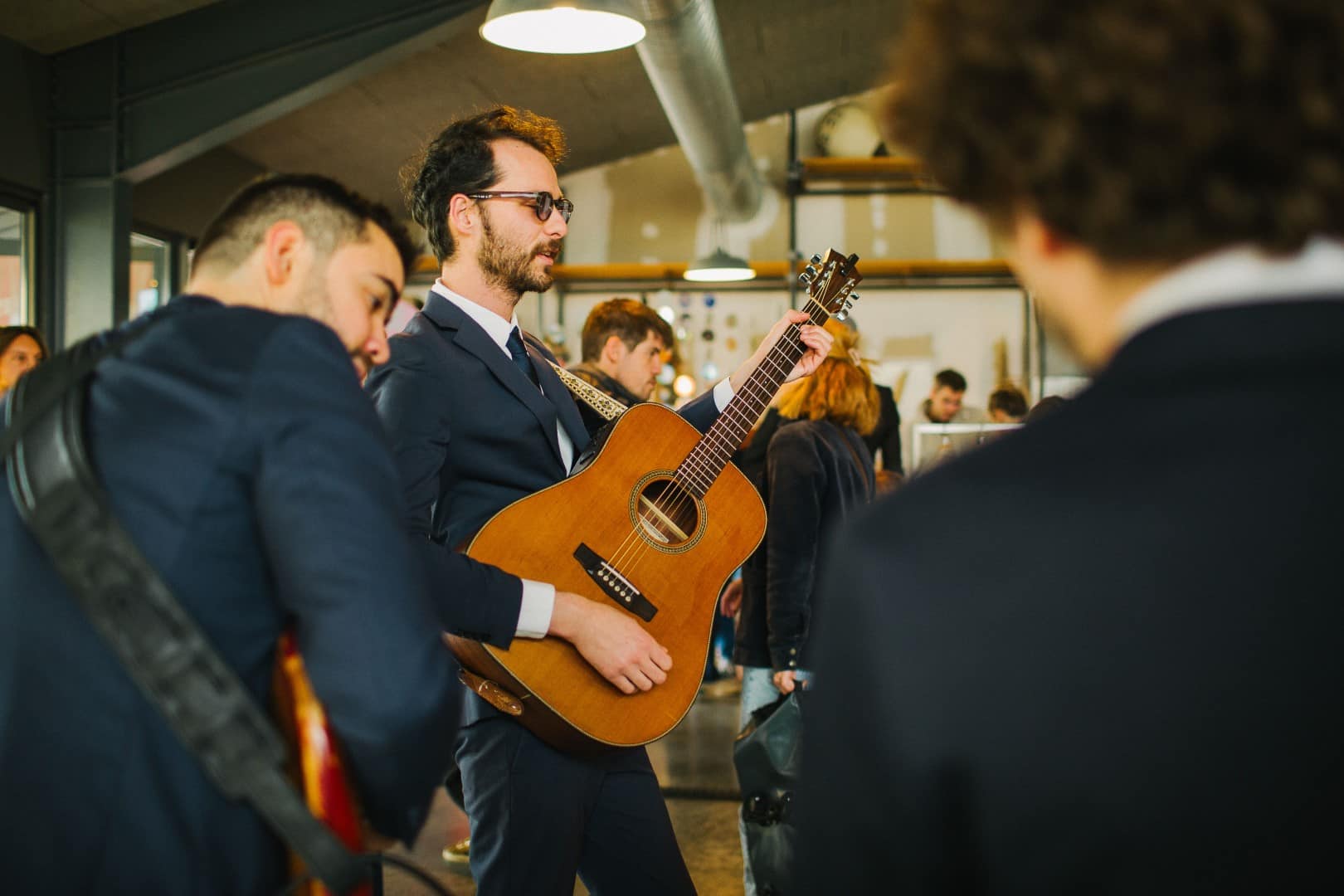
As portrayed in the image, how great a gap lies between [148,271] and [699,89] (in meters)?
3.89

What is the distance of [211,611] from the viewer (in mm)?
1090

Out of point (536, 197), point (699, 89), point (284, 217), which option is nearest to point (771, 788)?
point (536, 197)

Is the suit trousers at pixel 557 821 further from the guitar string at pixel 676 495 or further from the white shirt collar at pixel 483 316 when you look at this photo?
the white shirt collar at pixel 483 316

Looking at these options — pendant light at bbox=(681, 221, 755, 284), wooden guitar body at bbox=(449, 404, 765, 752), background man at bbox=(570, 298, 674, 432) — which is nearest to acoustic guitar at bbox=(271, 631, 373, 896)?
wooden guitar body at bbox=(449, 404, 765, 752)

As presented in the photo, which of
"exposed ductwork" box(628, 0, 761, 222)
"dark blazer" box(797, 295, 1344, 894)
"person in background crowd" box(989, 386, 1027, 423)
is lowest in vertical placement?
"dark blazer" box(797, 295, 1344, 894)

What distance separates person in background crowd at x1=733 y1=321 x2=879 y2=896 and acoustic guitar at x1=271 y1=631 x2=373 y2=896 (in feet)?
7.16

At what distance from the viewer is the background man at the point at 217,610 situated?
1.04 meters

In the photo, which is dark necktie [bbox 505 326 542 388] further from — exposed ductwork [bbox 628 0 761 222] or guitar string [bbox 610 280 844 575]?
exposed ductwork [bbox 628 0 761 222]

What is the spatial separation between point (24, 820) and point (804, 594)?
8.11 ft

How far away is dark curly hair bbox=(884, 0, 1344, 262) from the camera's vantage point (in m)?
0.64

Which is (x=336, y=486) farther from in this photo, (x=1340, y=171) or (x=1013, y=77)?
(x=1340, y=171)

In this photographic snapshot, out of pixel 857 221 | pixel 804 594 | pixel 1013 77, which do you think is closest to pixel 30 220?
pixel 804 594

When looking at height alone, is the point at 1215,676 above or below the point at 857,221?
below

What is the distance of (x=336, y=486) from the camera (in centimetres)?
107
